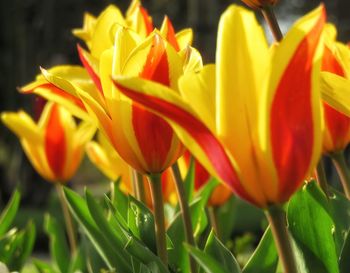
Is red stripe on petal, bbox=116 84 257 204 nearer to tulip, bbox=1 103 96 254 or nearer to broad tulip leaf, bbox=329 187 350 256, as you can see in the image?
broad tulip leaf, bbox=329 187 350 256

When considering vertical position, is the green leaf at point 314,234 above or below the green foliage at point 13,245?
above

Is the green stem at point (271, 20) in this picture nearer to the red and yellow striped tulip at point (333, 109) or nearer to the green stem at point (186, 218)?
the red and yellow striped tulip at point (333, 109)

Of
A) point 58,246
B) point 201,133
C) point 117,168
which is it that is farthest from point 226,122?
point 58,246

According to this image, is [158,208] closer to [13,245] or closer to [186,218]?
[186,218]

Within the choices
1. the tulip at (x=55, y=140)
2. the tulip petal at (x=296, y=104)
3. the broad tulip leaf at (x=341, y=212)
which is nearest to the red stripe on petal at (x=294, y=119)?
the tulip petal at (x=296, y=104)

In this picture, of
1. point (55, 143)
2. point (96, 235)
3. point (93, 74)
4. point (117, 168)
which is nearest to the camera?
point (93, 74)

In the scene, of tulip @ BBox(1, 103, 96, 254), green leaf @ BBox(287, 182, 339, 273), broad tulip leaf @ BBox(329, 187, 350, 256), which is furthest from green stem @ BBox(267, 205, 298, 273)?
tulip @ BBox(1, 103, 96, 254)

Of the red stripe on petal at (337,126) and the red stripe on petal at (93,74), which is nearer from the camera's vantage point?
the red stripe on petal at (93,74)
